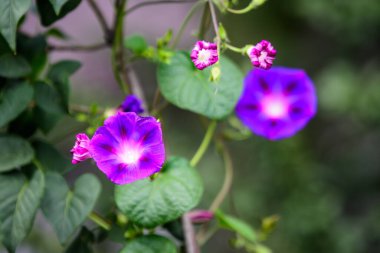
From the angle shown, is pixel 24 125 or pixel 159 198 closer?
pixel 159 198

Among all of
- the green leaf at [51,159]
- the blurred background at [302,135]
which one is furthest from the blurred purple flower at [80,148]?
the blurred background at [302,135]

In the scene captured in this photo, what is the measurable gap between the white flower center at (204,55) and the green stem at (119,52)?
0.27 meters

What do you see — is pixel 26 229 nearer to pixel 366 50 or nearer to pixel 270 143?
pixel 270 143

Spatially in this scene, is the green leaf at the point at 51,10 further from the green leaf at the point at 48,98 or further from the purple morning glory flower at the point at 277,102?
the purple morning glory flower at the point at 277,102

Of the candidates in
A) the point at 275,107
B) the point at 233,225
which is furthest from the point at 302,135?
the point at 233,225

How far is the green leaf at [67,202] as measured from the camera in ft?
2.59

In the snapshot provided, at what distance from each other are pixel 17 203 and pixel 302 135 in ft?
5.50

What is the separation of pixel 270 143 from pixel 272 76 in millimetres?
936

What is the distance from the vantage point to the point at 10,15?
0.73 m

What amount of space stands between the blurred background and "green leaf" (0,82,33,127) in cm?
91

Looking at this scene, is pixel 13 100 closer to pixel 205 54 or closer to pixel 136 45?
pixel 136 45

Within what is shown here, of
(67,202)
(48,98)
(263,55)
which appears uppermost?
(263,55)

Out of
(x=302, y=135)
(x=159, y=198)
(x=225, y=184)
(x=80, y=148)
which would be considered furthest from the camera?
(x=302, y=135)

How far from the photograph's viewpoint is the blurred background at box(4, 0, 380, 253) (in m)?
1.96
